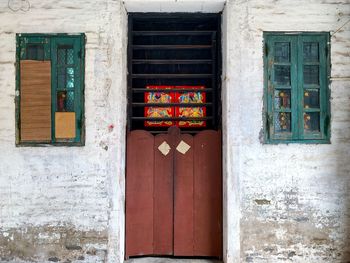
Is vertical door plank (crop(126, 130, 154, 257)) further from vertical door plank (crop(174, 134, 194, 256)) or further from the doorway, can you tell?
vertical door plank (crop(174, 134, 194, 256))

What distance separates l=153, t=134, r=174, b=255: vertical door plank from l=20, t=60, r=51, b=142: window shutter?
1.56 m

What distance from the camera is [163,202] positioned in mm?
5547

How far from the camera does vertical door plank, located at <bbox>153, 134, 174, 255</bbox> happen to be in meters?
5.52

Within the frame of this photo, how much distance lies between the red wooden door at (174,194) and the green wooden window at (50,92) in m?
0.89

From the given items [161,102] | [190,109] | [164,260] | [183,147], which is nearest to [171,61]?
[161,102]

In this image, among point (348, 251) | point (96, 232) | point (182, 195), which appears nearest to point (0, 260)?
point (96, 232)

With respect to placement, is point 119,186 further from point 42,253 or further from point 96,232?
point 42,253

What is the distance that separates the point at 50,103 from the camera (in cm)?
524

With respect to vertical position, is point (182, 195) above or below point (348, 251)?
above

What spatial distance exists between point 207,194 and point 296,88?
189 cm

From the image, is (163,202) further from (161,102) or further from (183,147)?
(161,102)

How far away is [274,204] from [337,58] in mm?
2126

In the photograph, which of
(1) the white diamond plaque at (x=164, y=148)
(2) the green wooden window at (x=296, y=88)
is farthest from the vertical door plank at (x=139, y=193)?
(2) the green wooden window at (x=296, y=88)

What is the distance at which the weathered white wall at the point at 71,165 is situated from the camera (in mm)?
5160
